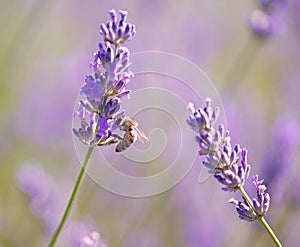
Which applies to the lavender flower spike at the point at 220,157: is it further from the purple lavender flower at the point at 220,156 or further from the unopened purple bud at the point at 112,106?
the unopened purple bud at the point at 112,106

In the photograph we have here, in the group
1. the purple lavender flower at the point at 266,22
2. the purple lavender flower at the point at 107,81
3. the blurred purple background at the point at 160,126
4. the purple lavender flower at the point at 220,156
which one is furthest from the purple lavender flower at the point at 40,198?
the purple lavender flower at the point at 266,22

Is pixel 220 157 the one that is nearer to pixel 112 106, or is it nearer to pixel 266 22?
pixel 112 106

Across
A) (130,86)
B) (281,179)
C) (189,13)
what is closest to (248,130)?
(130,86)

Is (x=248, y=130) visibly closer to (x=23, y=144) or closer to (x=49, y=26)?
(x=23, y=144)

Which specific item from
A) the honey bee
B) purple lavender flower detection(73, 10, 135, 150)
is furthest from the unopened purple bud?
the honey bee

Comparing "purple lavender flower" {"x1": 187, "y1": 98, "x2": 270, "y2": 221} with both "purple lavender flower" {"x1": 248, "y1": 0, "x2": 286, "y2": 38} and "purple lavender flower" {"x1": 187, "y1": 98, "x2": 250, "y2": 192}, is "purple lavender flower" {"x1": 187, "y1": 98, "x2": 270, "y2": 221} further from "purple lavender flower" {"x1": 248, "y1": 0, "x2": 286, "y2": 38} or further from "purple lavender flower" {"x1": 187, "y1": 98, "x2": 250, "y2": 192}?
"purple lavender flower" {"x1": 248, "y1": 0, "x2": 286, "y2": 38}

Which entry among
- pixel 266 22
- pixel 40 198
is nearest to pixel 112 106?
pixel 40 198
